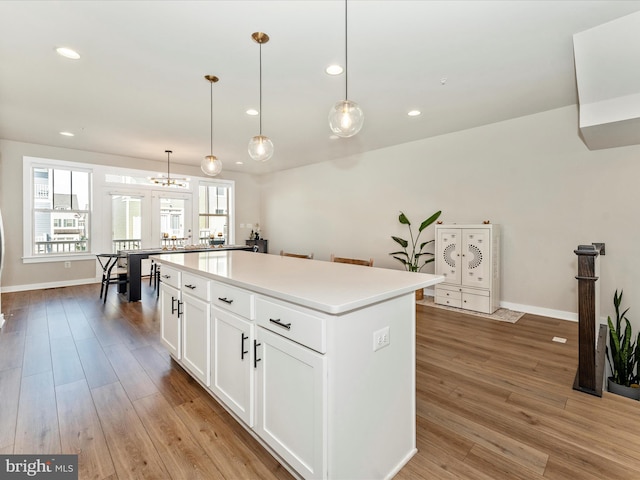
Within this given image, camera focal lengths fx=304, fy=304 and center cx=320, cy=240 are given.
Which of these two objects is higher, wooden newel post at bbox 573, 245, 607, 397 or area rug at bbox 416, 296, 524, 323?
wooden newel post at bbox 573, 245, 607, 397

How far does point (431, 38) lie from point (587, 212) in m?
2.98

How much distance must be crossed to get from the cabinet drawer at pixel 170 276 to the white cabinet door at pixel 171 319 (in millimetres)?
40

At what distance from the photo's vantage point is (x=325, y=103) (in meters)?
3.71

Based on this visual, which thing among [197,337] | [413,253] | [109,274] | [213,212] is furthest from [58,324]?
[413,253]

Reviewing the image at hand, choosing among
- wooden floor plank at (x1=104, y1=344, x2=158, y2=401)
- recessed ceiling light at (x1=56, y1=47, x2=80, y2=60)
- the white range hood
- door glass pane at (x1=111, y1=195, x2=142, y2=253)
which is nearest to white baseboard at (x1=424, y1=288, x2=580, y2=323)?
the white range hood

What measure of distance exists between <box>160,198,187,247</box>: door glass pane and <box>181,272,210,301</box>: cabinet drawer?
501 cm

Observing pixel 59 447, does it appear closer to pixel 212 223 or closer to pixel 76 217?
pixel 76 217

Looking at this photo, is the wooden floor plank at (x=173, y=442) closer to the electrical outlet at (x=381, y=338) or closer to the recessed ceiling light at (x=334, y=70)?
the electrical outlet at (x=381, y=338)

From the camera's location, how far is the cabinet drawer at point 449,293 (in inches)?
175

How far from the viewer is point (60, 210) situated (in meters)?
5.91

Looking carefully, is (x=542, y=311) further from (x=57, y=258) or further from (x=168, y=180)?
(x=57, y=258)

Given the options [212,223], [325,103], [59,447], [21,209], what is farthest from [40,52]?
[212,223]

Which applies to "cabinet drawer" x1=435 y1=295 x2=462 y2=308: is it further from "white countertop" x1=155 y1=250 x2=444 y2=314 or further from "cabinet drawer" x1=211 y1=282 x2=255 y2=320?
"cabinet drawer" x1=211 y1=282 x2=255 y2=320

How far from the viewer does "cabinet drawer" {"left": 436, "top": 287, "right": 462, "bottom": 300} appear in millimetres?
4457
